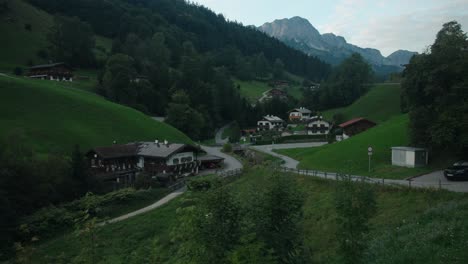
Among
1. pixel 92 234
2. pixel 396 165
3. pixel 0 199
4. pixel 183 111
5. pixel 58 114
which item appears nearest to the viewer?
pixel 92 234

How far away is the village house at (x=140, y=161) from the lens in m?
46.9

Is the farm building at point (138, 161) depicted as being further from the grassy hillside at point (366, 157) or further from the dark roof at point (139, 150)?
the grassy hillside at point (366, 157)

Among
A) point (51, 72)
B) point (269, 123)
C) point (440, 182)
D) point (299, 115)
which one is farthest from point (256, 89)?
point (440, 182)

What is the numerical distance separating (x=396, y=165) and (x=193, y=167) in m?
28.8

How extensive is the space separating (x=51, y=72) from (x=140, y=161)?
50.3 m

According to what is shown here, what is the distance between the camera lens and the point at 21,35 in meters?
104

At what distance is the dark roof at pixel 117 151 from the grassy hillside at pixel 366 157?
80.7ft

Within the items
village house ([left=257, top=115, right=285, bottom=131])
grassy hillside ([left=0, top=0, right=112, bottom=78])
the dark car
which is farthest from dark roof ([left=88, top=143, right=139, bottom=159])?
village house ([left=257, top=115, right=285, bottom=131])

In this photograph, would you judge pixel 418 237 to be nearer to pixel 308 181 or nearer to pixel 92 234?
pixel 92 234

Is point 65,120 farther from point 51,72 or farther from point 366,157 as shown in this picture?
point 366,157

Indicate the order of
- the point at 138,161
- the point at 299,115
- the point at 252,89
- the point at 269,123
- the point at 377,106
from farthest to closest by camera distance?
1. the point at 252,89
2. the point at 299,115
3. the point at 269,123
4. the point at 377,106
5. the point at 138,161

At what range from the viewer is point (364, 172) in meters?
31.7

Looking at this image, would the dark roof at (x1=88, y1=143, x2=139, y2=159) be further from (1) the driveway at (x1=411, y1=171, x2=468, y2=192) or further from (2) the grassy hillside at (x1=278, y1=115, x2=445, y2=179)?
(1) the driveway at (x1=411, y1=171, x2=468, y2=192)

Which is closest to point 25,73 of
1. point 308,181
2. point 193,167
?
point 193,167
